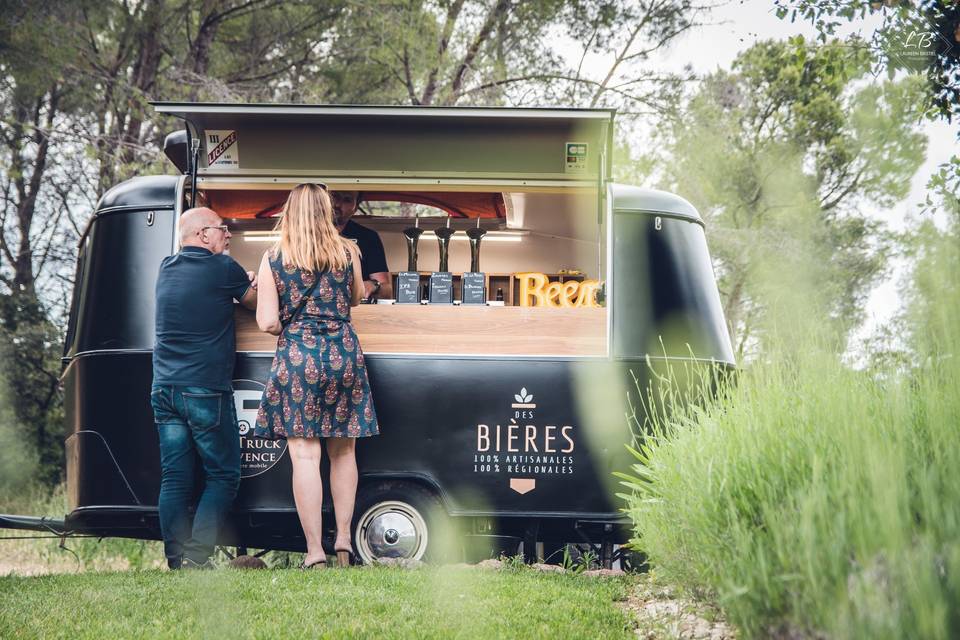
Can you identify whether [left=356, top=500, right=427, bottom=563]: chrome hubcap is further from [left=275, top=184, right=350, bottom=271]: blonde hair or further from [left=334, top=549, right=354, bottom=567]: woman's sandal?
[left=275, top=184, right=350, bottom=271]: blonde hair

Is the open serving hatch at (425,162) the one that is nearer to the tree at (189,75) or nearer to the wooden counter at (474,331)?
the wooden counter at (474,331)

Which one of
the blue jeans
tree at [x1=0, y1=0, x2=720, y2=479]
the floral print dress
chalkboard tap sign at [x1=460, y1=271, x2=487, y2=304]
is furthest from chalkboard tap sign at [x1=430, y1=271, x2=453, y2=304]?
tree at [x1=0, y1=0, x2=720, y2=479]

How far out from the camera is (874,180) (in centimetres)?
2052

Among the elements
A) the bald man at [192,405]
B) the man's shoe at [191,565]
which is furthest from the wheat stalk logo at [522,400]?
the man's shoe at [191,565]

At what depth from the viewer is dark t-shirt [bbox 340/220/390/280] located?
21.7ft

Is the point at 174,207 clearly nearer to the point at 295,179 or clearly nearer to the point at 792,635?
the point at 295,179

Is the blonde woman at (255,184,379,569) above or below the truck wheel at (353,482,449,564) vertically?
above

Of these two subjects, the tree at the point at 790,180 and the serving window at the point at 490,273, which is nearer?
the serving window at the point at 490,273

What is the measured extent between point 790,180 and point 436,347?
16.8m

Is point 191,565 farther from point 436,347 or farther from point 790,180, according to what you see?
point 790,180

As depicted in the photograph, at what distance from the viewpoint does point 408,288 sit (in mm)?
5914

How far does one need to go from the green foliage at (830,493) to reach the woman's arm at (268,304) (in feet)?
6.84

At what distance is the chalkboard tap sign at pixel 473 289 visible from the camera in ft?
19.1

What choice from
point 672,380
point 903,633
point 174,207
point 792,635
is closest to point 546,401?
point 672,380
